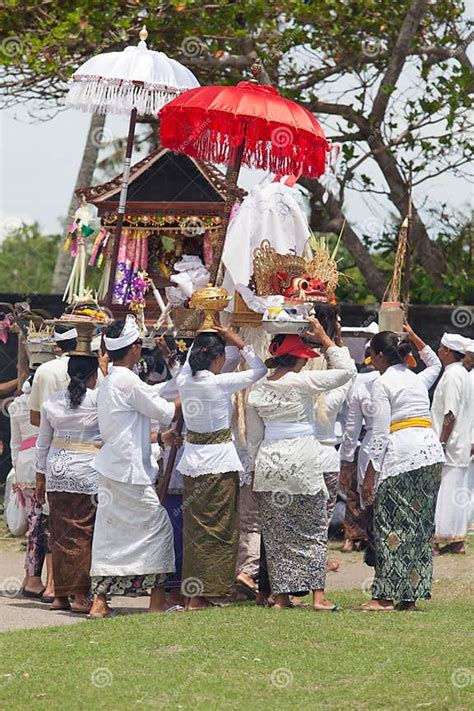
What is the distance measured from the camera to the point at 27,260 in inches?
1261

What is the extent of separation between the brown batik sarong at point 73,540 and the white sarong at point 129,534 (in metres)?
0.41

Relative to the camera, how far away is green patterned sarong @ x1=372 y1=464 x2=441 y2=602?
7.93 metres

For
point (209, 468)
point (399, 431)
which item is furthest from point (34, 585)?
point (399, 431)

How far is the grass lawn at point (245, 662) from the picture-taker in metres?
6.04

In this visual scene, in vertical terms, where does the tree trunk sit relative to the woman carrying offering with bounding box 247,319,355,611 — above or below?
above

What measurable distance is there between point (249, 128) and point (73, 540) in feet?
9.53

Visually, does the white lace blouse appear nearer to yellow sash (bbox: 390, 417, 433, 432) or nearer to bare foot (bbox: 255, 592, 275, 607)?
yellow sash (bbox: 390, 417, 433, 432)

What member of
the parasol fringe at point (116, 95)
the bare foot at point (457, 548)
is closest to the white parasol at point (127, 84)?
the parasol fringe at point (116, 95)

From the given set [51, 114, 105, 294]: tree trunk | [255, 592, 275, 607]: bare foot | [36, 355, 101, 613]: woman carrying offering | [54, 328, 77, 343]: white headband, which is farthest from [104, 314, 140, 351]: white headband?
[51, 114, 105, 294]: tree trunk

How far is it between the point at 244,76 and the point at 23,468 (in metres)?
7.00

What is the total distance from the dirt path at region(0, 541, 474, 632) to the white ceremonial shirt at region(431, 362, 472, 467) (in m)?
0.94

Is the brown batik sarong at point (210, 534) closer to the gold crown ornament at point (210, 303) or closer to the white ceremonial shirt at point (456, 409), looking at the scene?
the gold crown ornament at point (210, 303)

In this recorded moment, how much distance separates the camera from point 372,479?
816 cm

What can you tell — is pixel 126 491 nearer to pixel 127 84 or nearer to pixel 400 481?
pixel 400 481
